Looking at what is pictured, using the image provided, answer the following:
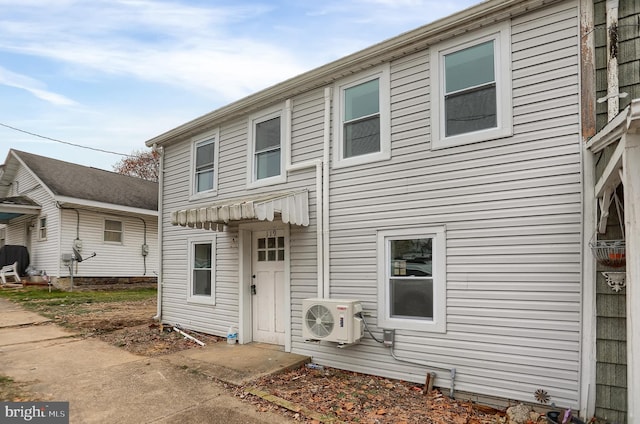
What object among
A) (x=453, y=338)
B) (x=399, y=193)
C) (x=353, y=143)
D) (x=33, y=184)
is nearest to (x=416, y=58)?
(x=353, y=143)

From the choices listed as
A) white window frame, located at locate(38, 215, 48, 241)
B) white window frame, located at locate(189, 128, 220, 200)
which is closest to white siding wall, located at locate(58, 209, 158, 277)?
white window frame, located at locate(38, 215, 48, 241)

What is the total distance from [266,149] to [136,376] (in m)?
4.09

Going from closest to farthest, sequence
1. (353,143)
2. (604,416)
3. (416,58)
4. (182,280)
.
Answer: (604,416) < (416,58) < (353,143) < (182,280)

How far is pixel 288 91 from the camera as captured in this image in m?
6.25

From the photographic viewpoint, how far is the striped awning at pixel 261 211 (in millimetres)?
5070

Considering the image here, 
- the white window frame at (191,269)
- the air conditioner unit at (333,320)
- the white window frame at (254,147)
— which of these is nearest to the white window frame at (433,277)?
the air conditioner unit at (333,320)

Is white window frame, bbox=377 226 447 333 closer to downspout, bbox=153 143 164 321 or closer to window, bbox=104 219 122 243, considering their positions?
downspout, bbox=153 143 164 321

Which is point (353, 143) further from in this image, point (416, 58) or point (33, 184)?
point (33, 184)

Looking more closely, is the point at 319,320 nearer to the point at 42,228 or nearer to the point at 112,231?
the point at 112,231

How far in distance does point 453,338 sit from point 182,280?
5986 millimetres

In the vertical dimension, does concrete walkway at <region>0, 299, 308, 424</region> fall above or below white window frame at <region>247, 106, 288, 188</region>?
below

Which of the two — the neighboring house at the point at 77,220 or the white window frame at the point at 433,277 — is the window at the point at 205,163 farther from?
the neighboring house at the point at 77,220

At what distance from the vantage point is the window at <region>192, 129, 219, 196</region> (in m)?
7.62

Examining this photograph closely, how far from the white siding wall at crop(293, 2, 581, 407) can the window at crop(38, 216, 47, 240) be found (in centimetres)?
1502
